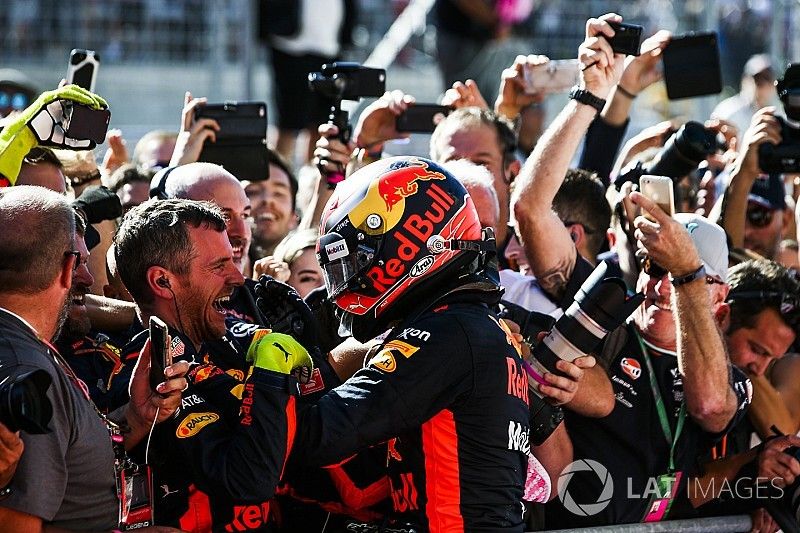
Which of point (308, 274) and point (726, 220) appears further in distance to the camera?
point (726, 220)

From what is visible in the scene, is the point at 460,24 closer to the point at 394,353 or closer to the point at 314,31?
the point at 314,31

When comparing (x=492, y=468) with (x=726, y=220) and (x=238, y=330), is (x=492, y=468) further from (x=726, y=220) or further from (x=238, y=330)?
(x=726, y=220)

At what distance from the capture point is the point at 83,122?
4.56m

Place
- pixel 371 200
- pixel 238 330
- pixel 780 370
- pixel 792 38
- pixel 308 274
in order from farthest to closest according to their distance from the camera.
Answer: pixel 792 38 < pixel 308 274 < pixel 780 370 < pixel 238 330 < pixel 371 200

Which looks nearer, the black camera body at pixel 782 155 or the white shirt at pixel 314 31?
the black camera body at pixel 782 155

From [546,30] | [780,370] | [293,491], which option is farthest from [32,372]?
[546,30]

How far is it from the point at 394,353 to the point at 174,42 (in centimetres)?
1027

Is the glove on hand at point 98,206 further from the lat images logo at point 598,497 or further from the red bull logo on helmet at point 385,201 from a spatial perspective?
the lat images logo at point 598,497

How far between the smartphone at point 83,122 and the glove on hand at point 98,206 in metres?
0.41

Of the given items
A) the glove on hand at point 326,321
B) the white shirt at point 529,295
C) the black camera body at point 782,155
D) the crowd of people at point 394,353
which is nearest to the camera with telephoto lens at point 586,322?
the crowd of people at point 394,353

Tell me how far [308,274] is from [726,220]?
2485mm

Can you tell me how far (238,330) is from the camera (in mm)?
4324

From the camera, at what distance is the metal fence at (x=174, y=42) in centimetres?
1288

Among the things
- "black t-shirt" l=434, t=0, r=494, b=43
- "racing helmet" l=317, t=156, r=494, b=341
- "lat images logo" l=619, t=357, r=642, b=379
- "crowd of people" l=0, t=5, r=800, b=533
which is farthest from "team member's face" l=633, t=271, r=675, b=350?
"black t-shirt" l=434, t=0, r=494, b=43
